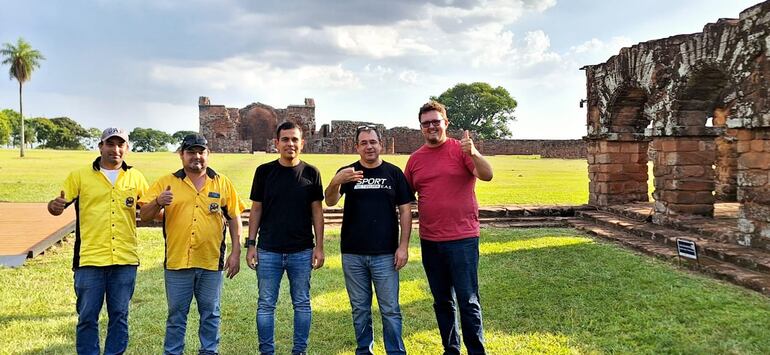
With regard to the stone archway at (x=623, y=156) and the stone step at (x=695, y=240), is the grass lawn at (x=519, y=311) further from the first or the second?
the stone archway at (x=623, y=156)

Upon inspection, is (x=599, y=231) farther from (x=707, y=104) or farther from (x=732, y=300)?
(x=732, y=300)

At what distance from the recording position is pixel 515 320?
16.1ft

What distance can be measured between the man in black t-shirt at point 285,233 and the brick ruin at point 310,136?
32837mm

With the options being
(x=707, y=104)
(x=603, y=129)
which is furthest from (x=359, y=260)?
(x=603, y=129)

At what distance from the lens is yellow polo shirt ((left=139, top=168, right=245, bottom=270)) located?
3.58 metres

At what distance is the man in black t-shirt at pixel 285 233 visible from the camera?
3674mm

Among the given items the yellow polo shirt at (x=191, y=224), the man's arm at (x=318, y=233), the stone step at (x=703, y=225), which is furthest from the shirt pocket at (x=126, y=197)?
the stone step at (x=703, y=225)

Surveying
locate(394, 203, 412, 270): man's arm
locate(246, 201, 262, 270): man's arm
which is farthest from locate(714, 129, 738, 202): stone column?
locate(246, 201, 262, 270): man's arm

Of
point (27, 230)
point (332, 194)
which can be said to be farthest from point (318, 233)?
point (27, 230)

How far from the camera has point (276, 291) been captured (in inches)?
146

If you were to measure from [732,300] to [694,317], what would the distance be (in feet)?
2.51

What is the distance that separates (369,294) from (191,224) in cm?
127

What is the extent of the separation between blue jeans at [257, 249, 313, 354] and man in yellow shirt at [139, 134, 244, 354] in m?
0.30

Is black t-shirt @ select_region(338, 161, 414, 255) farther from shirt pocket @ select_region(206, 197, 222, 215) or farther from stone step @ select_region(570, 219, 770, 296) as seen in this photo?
stone step @ select_region(570, 219, 770, 296)
